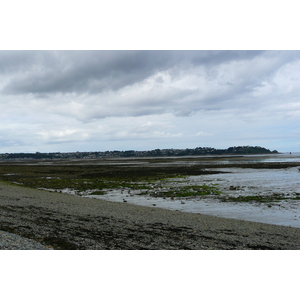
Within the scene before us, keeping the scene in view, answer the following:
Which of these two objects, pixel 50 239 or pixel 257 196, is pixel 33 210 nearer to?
pixel 50 239

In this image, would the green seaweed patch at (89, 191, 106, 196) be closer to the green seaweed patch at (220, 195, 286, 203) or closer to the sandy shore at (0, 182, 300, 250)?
the sandy shore at (0, 182, 300, 250)

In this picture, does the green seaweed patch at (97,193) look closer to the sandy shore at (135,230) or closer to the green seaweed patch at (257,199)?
the sandy shore at (135,230)

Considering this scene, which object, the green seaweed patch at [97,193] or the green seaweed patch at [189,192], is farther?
the green seaweed patch at [97,193]

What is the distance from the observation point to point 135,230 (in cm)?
1345

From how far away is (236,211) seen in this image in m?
19.6

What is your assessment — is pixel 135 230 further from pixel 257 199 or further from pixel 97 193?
pixel 97 193

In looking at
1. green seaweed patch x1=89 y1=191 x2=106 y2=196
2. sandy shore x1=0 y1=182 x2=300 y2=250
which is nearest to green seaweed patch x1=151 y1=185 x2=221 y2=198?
green seaweed patch x1=89 y1=191 x2=106 y2=196

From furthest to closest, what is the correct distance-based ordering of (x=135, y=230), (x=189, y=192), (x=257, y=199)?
(x=189, y=192)
(x=257, y=199)
(x=135, y=230)

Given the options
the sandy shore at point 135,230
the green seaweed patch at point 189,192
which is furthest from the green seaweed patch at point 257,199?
the sandy shore at point 135,230

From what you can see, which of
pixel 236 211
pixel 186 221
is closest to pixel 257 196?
pixel 236 211

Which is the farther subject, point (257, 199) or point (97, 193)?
point (97, 193)

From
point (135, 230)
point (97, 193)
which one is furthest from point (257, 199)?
point (97, 193)

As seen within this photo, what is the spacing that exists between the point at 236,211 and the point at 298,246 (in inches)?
330

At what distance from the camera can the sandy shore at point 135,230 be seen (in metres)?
11.1
